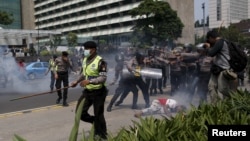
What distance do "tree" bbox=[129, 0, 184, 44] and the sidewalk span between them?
2146 inches

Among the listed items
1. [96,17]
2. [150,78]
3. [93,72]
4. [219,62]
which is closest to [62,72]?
[150,78]

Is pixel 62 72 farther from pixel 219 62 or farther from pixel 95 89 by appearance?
pixel 219 62

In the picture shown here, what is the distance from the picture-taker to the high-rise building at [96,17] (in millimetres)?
85375

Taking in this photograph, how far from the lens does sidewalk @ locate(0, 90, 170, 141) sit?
23.1 feet

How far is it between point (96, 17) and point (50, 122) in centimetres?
9092

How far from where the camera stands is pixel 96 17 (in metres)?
98.0

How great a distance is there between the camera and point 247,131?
2.19 m

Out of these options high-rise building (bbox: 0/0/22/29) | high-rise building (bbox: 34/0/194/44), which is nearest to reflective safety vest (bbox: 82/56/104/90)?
high-rise building (bbox: 34/0/194/44)

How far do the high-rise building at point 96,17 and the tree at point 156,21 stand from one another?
13598 millimetres

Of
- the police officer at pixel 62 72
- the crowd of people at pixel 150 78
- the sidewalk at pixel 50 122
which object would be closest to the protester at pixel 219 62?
the crowd of people at pixel 150 78

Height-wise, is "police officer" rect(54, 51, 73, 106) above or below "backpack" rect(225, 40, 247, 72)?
below

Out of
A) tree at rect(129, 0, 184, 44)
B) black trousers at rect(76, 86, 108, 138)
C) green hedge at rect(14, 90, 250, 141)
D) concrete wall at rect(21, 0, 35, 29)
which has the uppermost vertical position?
concrete wall at rect(21, 0, 35, 29)

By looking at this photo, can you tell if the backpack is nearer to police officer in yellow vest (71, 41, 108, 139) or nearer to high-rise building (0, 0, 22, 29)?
police officer in yellow vest (71, 41, 108, 139)

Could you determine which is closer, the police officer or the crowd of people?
the crowd of people
